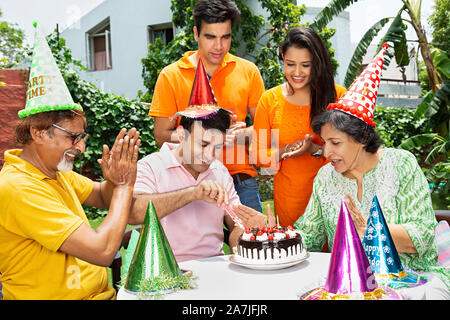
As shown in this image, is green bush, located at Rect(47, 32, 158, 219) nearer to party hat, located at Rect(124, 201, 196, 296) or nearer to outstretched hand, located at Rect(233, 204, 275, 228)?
outstretched hand, located at Rect(233, 204, 275, 228)

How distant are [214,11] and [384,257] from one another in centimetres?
241

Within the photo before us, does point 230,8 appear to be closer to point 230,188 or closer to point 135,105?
point 230,188

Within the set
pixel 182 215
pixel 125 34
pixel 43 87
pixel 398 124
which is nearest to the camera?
pixel 43 87

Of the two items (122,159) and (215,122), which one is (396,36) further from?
(122,159)

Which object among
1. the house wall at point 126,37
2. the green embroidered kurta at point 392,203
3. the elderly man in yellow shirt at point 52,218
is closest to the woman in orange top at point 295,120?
the green embroidered kurta at point 392,203

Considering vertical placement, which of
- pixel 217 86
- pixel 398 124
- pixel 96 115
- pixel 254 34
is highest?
pixel 254 34

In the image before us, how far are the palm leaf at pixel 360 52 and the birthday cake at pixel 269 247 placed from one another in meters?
8.44

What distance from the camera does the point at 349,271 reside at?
167cm

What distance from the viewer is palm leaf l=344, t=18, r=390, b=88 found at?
1014cm

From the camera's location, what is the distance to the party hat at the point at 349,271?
1665 mm

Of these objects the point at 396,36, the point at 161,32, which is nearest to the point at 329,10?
the point at 396,36

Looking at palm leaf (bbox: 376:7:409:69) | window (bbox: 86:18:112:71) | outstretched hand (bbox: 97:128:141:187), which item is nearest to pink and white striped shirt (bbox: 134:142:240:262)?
outstretched hand (bbox: 97:128:141:187)

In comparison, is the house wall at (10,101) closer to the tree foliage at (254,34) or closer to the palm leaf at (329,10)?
the tree foliage at (254,34)
